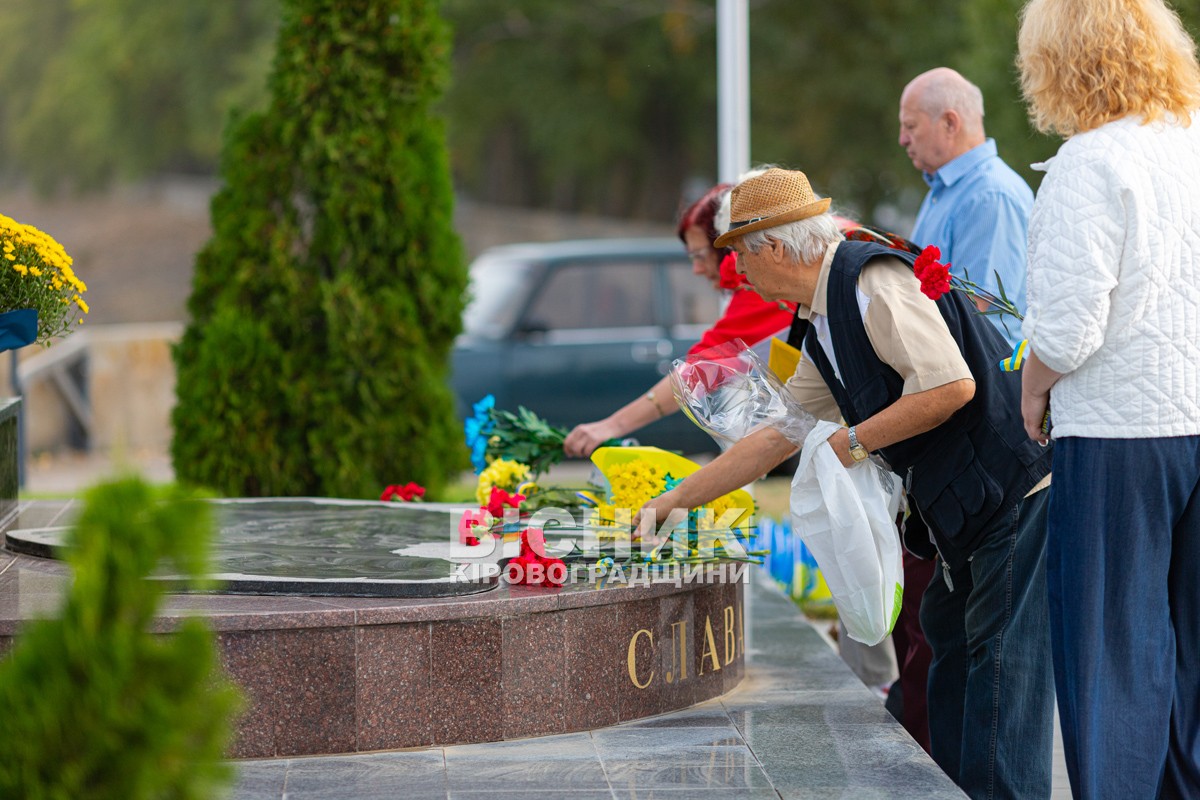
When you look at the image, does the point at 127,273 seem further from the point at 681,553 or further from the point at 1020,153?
the point at 681,553

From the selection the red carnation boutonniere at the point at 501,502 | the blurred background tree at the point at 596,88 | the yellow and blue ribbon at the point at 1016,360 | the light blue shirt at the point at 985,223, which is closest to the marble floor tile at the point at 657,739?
the red carnation boutonniere at the point at 501,502

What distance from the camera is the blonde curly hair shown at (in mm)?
2857

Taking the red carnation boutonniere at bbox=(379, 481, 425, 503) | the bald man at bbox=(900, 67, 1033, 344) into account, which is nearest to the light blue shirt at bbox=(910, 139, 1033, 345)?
the bald man at bbox=(900, 67, 1033, 344)

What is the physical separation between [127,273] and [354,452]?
1116 inches

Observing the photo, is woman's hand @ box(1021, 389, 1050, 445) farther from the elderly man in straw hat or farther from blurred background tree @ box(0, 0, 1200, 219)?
blurred background tree @ box(0, 0, 1200, 219)

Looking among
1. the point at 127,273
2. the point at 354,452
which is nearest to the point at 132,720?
the point at 354,452

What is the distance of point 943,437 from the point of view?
10.9ft

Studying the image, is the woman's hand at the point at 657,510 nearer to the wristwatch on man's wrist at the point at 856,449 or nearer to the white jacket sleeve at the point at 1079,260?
the wristwatch on man's wrist at the point at 856,449

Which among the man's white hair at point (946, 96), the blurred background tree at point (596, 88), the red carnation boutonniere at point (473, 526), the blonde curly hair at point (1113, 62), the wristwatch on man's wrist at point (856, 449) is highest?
the blurred background tree at point (596, 88)

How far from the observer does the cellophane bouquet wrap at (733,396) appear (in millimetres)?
3623

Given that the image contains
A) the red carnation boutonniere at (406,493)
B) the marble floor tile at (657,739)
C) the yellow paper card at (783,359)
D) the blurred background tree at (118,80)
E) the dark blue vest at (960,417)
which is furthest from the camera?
the blurred background tree at (118,80)

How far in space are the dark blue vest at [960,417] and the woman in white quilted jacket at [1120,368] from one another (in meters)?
0.30

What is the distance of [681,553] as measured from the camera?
394cm

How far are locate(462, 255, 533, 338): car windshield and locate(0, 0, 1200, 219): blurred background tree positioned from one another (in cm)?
769
